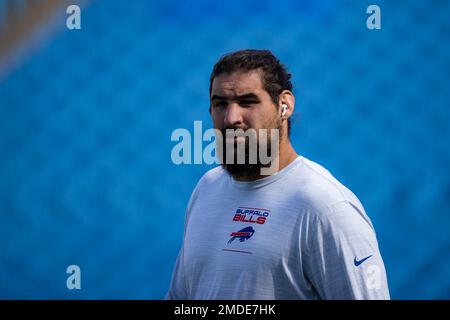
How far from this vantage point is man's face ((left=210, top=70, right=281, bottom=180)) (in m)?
1.05

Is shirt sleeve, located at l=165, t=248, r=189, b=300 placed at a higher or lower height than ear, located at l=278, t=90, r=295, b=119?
lower

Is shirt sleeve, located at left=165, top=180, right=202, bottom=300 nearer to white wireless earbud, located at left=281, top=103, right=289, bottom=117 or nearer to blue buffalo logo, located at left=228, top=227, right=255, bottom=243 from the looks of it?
blue buffalo logo, located at left=228, top=227, right=255, bottom=243

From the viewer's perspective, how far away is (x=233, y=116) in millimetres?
1046

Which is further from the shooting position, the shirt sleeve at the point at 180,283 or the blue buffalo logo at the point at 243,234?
the shirt sleeve at the point at 180,283

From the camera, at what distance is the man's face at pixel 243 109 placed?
1.05 m

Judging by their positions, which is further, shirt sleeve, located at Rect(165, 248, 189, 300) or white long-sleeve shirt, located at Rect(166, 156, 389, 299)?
shirt sleeve, located at Rect(165, 248, 189, 300)

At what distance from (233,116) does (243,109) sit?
0.03 meters

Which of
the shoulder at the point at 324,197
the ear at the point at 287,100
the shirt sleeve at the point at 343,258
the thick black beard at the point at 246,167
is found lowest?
the shirt sleeve at the point at 343,258

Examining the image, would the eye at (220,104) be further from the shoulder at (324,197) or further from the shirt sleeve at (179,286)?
the shirt sleeve at (179,286)

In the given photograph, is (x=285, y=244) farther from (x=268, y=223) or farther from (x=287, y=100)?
(x=287, y=100)

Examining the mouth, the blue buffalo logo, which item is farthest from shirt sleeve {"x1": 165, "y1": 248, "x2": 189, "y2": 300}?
the mouth

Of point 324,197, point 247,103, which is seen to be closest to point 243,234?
point 324,197

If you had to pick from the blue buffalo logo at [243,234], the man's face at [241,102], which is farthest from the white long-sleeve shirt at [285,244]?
the man's face at [241,102]
